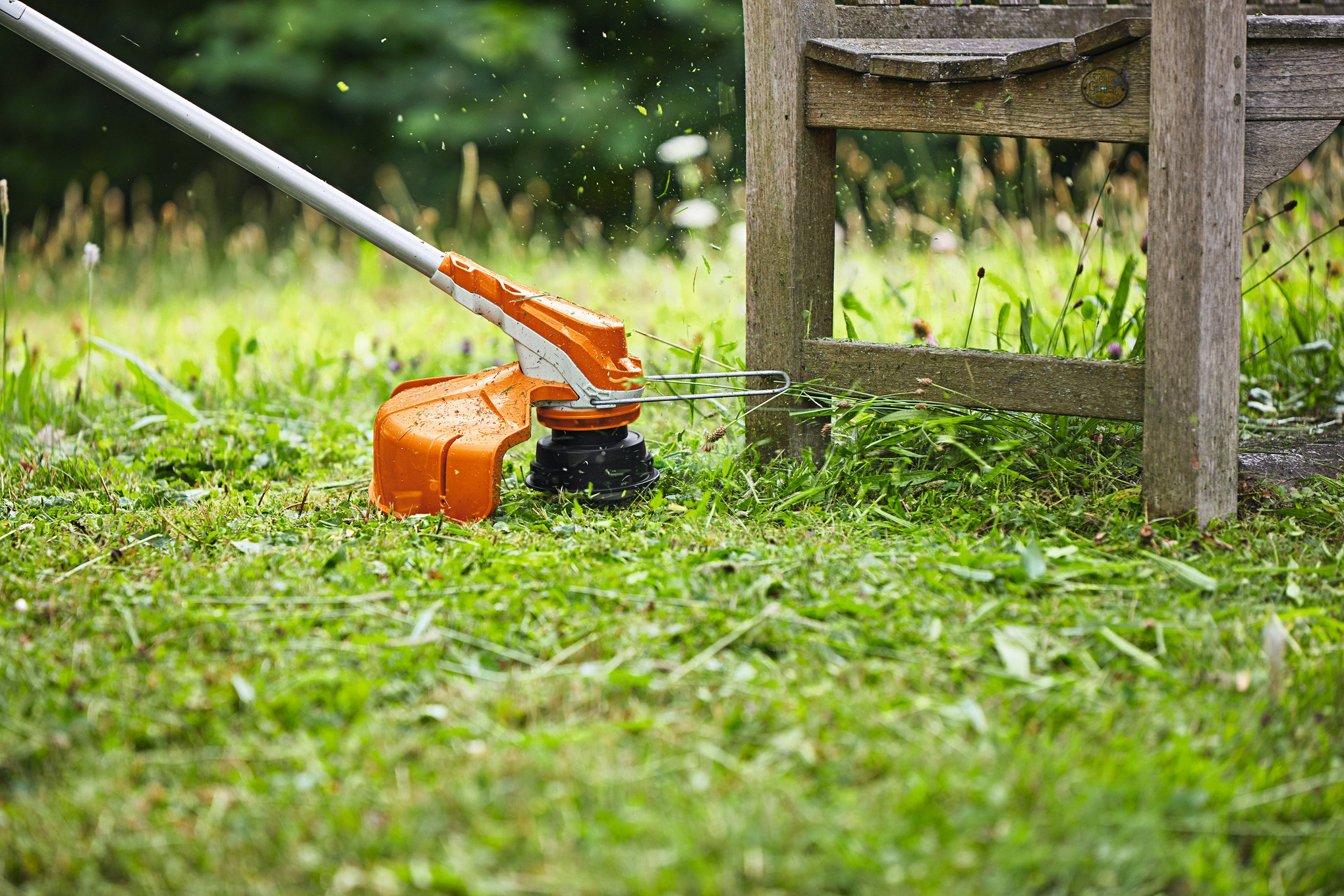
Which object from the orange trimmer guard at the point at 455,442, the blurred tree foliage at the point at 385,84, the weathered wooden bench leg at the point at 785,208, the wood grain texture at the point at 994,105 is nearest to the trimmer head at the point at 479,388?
the orange trimmer guard at the point at 455,442

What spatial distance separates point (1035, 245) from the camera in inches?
190

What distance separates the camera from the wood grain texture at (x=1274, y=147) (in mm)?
2027

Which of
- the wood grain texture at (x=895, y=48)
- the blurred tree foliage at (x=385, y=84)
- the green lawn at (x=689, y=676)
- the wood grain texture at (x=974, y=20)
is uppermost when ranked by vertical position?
the blurred tree foliage at (x=385, y=84)

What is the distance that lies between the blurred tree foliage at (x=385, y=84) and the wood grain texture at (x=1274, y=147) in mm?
4014

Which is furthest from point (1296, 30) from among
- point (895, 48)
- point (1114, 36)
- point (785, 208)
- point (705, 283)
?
point (705, 283)

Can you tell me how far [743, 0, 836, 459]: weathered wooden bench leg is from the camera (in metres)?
2.32

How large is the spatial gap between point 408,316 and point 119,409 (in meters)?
1.49

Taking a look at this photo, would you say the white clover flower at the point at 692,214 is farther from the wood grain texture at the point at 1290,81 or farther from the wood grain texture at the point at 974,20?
the wood grain texture at the point at 1290,81

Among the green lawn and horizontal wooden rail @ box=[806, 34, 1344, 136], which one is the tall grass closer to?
horizontal wooden rail @ box=[806, 34, 1344, 136]

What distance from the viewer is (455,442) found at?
2174 millimetres

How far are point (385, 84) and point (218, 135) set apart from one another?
4.88m

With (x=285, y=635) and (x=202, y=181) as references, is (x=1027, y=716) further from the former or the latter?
(x=202, y=181)

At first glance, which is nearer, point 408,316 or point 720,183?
point 720,183

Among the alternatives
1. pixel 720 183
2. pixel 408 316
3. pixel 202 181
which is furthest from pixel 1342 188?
pixel 202 181
